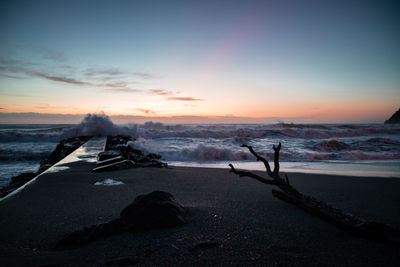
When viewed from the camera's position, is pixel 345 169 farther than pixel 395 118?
No

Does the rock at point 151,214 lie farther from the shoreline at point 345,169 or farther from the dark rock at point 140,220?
the shoreline at point 345,169

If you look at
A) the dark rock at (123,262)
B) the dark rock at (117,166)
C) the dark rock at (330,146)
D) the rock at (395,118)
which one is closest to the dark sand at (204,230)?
the dark rock at (123,262)

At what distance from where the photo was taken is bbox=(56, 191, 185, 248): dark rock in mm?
1756

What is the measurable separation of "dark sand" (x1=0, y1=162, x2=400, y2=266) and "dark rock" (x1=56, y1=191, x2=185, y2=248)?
2.9 inches

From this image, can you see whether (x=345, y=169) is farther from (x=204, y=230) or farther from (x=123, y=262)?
(x=123, y=262)

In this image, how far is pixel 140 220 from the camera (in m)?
1.90

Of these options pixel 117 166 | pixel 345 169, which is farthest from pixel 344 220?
pixel 345 169

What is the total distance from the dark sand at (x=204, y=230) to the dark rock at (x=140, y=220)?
0.07 metres

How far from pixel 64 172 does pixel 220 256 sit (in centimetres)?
380

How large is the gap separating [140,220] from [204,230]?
1.66ft

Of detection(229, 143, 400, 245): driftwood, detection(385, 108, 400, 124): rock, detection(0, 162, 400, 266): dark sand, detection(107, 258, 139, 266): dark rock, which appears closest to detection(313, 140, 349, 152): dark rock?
detection(0, 162, 400, 266): dark sand

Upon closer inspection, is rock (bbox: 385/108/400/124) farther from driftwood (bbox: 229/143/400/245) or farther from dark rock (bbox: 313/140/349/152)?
driftwood (bbox: 229/143/400/245)

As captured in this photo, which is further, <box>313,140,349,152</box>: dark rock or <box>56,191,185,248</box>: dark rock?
<box>313,140,349,152</box>: dark rock

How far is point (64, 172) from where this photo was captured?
4.31m
